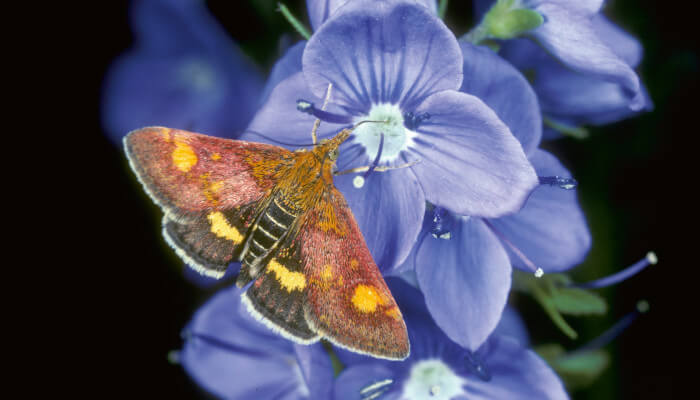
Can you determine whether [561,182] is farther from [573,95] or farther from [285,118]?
[285,118]

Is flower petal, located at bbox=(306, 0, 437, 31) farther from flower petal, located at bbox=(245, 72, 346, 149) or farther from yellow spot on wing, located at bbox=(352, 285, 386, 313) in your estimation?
yellow spot on wing, located at bbox=(352, 285, 386, 313)

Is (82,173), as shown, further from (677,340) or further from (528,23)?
(677,340)

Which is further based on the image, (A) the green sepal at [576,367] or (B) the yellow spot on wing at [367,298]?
(A) the green sepal at [576,367]

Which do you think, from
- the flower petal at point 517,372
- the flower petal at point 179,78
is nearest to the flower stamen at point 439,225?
the flower petal at point 517,372

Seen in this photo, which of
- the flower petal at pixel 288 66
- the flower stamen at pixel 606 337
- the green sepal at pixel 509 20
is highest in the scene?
the flower petal at pixel 288 66

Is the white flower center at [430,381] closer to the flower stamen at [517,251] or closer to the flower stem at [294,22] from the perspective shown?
the flower stamen at [517,251]

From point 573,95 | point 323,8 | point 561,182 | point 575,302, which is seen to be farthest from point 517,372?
point 323,8
